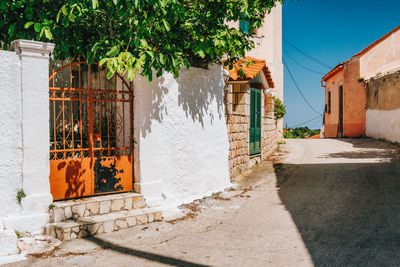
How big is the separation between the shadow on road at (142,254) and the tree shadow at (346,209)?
1.56m

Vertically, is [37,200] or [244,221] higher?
[37,200]

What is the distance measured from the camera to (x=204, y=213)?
20.8 ft

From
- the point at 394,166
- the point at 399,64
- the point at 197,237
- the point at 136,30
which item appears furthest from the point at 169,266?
the point at 399,64

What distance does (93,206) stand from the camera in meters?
5.38

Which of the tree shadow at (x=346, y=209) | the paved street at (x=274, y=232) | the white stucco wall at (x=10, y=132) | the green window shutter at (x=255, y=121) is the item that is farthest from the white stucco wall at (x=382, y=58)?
the white stucco wall at (x=10, y=132)

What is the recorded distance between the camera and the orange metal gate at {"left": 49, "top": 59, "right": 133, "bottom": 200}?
17.7 ft

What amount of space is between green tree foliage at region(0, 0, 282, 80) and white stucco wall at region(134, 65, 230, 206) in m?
0.63

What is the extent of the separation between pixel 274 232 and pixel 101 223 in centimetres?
258

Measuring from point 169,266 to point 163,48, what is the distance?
3.38 meters

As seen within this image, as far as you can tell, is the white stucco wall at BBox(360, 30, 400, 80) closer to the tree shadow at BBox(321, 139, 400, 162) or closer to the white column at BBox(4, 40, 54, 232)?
the tree shadow at BBox(321, 139, 400, 162)

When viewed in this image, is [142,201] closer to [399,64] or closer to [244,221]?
[244,221]

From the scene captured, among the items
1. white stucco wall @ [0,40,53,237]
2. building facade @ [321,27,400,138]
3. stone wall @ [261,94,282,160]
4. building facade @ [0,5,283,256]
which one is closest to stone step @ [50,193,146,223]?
building facade @ [0,5,283,256]

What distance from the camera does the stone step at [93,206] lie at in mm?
5070

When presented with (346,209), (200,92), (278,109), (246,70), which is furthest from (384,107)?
(200,92)
